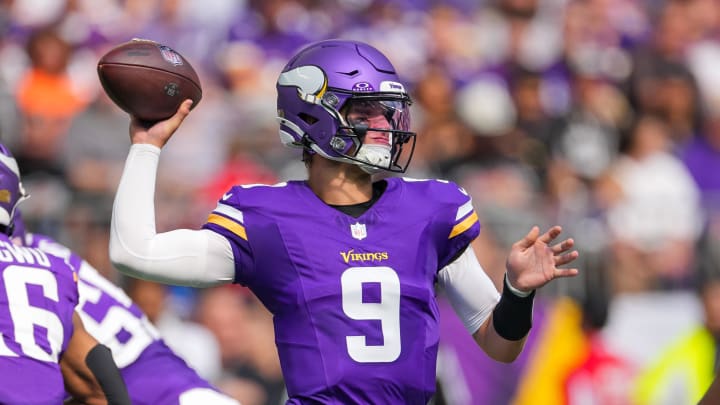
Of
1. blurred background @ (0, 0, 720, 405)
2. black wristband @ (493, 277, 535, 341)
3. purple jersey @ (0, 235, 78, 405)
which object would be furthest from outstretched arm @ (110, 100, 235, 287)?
blurred background @ (0, 0, 720, 405)

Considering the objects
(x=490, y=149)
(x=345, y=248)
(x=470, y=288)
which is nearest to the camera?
(x=345, y=248)

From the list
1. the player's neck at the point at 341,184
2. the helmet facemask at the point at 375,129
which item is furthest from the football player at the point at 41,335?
the helmet facemask at the point at 375,129

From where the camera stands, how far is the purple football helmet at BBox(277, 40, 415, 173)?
4297mm

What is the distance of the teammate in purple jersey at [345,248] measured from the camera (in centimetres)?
409

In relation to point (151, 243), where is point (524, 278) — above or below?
below

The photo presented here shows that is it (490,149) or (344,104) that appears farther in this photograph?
(490,149)

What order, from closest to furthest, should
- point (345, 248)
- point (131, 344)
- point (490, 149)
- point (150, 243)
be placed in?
point (150, 243), point (345, 248), point (131, 344), point (490, 149)

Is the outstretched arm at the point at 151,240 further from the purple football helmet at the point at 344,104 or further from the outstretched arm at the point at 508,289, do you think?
the outstretched arm at the point at 508,289

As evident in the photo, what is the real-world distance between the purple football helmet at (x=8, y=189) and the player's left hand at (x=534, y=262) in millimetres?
1748

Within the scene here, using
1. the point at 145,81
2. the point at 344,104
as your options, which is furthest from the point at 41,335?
the point at 344,104

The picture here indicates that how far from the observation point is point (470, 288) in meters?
4.43

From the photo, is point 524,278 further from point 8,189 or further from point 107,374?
point 8,189

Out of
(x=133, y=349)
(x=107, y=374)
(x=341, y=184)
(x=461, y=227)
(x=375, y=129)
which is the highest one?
(x=375, y=129)

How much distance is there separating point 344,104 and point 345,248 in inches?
19.8
